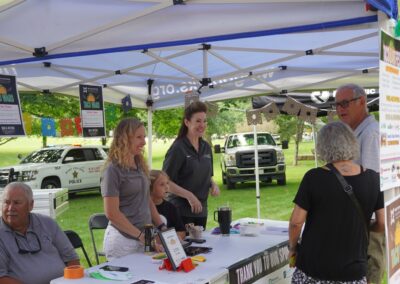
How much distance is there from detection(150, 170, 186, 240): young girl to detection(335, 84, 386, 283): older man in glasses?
131 centimetres

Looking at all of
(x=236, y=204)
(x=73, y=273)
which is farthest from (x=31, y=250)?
(x=236, y=204)

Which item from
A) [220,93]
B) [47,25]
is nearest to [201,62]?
[220,93]

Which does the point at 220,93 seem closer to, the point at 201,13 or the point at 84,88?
the point at 84,88

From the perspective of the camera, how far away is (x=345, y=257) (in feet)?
8.49

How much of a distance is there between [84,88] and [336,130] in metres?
4.08

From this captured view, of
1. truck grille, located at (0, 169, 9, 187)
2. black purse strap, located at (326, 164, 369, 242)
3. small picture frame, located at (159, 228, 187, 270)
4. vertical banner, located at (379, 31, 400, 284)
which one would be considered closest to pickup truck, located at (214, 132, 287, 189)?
truck grille, located at (0, 169, 9, 187)

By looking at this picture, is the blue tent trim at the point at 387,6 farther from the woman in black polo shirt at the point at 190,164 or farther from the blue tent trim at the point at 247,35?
the woman in black polo shirt at the point at 190,164

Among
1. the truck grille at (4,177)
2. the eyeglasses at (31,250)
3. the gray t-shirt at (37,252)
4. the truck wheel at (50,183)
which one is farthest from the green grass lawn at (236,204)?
the eyeglasses at (31,250)

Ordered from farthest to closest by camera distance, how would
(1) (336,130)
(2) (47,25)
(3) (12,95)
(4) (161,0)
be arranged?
(3) (12,95), (2) (47,25), (4) (161,0), (1) (336,130)

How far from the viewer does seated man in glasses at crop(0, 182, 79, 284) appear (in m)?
3.19

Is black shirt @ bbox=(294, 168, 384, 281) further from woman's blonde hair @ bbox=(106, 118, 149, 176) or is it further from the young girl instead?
the young girl

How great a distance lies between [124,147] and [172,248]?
2.86 ft

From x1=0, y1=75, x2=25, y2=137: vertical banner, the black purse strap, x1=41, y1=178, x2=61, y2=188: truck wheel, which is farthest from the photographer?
x1=41, y1=178, x2=61, y2=188: truck wheel

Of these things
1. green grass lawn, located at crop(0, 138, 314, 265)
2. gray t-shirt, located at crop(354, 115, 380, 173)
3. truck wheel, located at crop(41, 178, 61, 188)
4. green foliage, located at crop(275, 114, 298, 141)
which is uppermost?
green foliage, located at crop(275, 114, 298, 141)
